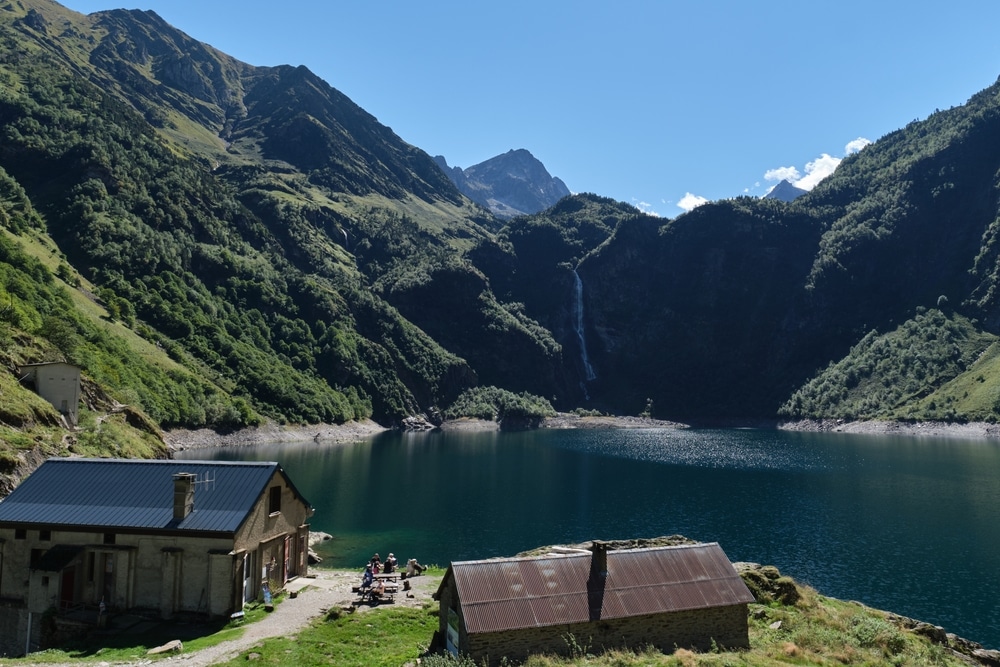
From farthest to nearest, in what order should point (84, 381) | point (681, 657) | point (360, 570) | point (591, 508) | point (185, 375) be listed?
point (185, 375)
point (591, 508)
point (84, 381)
point (360, 570)
point (681, 657)

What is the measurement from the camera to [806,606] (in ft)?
127

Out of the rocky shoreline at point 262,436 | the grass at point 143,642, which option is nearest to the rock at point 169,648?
the grass at point 143,642

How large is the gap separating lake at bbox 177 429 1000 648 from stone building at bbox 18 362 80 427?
2753 cm

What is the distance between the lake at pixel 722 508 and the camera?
183 ft

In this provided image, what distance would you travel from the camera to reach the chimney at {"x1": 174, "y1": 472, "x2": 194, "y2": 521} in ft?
112

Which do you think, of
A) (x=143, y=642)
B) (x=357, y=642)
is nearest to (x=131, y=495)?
(x=143, y=642)

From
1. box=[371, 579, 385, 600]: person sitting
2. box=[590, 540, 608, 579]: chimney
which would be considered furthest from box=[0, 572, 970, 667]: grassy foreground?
box=[590, 540, 608, 579]: chimney

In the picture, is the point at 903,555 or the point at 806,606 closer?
the point at 806,606

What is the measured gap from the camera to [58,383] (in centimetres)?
6738

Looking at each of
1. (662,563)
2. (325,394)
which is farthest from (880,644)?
(325,394)

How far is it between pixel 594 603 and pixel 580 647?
1875mm

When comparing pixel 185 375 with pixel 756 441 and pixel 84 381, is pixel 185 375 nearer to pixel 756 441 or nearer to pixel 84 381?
pixel 84 381

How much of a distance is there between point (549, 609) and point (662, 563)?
6619 millimetres

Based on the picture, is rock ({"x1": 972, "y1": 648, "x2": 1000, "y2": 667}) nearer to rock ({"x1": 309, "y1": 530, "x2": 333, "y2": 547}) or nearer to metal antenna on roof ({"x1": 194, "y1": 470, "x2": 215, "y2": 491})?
metal antenna on roof ({"x1": 194, "y1": 470, "x2": 215, "y2": 491})
